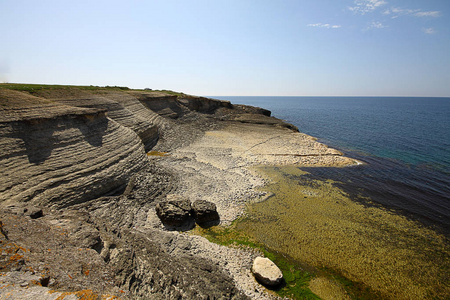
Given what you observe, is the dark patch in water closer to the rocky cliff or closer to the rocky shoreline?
the rocky shoreline

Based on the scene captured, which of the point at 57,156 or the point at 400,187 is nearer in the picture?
the point at 57,156

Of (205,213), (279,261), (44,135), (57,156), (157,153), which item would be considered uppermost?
(44,135)

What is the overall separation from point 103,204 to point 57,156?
4.04m

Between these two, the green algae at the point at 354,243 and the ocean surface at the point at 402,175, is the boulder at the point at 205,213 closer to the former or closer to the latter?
the green algae at the point at 354,243

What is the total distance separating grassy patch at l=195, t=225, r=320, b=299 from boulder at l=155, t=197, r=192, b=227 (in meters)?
1.14

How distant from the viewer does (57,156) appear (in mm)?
13227

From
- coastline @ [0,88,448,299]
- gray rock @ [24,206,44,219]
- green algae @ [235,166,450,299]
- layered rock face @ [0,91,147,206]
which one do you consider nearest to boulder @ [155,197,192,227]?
coastline @ [0,88,448,299]

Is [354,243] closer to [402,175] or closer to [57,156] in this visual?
[402,175]

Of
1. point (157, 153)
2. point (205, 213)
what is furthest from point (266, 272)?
point (157, 153)

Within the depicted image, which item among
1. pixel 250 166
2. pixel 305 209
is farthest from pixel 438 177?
pixel 250 166

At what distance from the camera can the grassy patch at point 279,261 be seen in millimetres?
10086

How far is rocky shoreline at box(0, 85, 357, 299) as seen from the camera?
590 centimetres

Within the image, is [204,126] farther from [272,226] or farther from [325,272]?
[325,272]

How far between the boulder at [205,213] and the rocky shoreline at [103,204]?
0.63m
